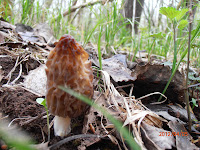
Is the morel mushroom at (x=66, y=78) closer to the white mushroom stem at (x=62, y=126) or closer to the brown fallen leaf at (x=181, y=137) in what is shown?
the white mushroom stem at (x=62, y=126)

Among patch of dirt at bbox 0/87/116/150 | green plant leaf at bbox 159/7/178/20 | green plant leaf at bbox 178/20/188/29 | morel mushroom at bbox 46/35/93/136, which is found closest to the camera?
morel mushroom at bbox 46/35/93/136

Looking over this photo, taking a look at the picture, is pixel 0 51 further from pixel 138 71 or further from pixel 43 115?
pixel 138 71

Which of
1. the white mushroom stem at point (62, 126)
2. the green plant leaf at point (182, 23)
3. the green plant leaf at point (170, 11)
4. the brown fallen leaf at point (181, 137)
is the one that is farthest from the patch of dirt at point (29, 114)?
the green plant leaf at point (182, 23)

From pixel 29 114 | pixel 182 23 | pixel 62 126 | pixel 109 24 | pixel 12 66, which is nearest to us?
pixel 62 126

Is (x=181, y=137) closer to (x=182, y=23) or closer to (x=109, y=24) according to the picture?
(x=182, y=23)

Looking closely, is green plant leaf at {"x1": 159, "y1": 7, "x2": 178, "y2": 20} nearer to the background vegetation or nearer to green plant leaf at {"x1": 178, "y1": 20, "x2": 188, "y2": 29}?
green plant leaf at {"x1": 178, "y1": 20, "x2": 188, "y2": 29}

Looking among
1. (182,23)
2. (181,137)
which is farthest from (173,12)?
(181,137)

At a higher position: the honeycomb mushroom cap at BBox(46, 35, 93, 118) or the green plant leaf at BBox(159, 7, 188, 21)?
the green plant leaf at BBox(159, 7, 188, 21)

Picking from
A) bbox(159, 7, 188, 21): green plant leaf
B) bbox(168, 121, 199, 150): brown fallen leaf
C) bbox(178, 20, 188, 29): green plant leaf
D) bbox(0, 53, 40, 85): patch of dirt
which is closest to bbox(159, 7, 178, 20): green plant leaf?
bbox(159, 7, 188, 21): green plant leaf

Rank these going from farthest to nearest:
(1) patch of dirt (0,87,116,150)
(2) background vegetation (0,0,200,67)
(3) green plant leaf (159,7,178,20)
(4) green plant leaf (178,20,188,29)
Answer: (2) background vegetation (0,0,200,67)
(4) green plant leaf (178,20,188,29)
(3) green plant leaf (159,7,178,20)
(1) patch of dirt (0,87,116,150)
